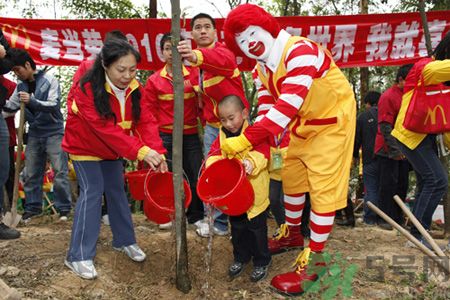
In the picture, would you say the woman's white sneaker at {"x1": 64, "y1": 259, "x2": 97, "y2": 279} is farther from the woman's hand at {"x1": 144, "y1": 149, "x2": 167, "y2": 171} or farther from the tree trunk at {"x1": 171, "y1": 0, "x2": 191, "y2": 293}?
the woman's hand at {"x1": 144, "y1": 149, "x2": 167, "y2": 171}

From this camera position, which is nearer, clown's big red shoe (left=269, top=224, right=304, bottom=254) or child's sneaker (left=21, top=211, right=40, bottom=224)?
clown's big red shoe (left=269, top=224, right=304, bottom=254)

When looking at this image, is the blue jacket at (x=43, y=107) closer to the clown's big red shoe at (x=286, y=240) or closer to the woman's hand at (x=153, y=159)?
the woman's hand at (x=153, y=159)

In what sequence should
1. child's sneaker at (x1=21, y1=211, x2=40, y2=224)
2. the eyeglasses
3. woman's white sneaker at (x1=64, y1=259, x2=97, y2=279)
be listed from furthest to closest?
child's sneaker at (x1=21, y1=211, x2=40, y2=224), the eyeglasses, woman's white sneaker at (x1=64, y1=259, x2=97, y2=279)

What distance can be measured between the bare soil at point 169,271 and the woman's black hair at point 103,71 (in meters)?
1.19

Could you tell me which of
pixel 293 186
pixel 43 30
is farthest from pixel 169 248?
pixel 43 30

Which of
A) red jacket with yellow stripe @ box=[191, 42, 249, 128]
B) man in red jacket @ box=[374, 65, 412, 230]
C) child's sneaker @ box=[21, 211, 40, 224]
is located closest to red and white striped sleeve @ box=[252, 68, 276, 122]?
red jacket with yellow stripe @ box=[191, 42, 249, 128]

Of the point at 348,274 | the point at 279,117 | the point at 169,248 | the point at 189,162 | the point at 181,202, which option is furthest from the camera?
the point at 189,162

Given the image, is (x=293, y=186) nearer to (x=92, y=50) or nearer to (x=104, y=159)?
(x=104, y=159)

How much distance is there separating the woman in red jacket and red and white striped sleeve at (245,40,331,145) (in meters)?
0.73

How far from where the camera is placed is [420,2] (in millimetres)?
4957

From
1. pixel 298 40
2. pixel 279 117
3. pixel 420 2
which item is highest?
pixel 420 2

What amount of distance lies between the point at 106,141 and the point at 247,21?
126 centimetres

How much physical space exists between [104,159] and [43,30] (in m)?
4.13

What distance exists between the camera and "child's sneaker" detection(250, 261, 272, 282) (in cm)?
335
